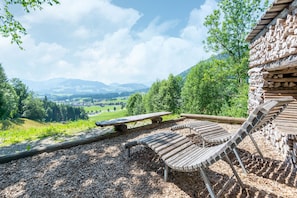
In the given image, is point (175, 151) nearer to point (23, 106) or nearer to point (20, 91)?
point (20, 91)

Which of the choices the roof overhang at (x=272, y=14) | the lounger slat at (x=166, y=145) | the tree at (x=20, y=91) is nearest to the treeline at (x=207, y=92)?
the roof overhang at (x=272, y=14)

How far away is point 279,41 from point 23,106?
2061 inches

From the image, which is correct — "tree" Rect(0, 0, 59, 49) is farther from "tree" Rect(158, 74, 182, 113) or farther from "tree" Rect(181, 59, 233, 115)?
"tree" Rect(158, 74, 182, 113)

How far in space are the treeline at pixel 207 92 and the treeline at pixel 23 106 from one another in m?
15.5

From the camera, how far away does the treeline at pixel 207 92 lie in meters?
14.6

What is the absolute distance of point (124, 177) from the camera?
2.90 m

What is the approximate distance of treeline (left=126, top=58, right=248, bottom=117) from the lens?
1463 cm

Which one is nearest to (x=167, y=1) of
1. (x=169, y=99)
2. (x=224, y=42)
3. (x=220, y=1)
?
(x=220, y=1)

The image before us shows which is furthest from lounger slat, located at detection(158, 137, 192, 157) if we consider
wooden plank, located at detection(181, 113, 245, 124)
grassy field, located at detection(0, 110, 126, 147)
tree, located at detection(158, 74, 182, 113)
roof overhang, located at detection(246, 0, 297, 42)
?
tree, located at detection(158, 74, 182, 113)

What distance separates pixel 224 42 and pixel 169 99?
17527 mm

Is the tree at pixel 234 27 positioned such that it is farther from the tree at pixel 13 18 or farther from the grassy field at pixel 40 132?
the grassy field at pixel 40 132

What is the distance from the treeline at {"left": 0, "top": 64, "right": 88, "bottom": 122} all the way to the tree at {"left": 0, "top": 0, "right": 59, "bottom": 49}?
48.0ft

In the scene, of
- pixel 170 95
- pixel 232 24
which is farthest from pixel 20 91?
pixel 232 24

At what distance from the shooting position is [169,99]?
31.9 meters
